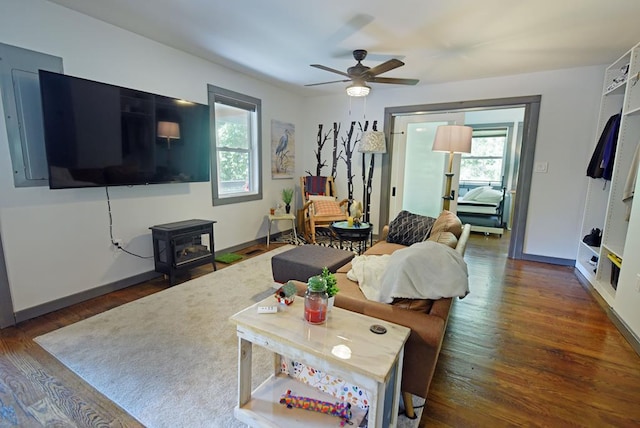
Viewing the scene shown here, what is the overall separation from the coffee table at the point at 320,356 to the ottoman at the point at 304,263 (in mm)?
949

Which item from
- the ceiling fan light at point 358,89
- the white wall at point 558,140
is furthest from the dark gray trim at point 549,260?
the ceiling fan light at point 358,89

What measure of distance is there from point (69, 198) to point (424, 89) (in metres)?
4.70

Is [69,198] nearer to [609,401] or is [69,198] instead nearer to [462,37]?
[462,37]

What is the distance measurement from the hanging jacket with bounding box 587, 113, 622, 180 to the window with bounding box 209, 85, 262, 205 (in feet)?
14.4

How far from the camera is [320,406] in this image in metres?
1.42

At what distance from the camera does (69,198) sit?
8.61 ft

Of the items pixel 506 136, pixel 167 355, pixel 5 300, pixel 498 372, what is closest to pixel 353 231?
pixel 498 372

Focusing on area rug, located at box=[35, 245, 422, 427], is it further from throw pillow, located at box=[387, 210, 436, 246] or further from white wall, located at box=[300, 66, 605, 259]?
white wall, located at box=[300, 66, 605, 259]

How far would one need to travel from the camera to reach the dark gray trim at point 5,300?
228 centimetres

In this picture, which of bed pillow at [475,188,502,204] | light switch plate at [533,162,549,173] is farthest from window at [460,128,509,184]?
light switch plate at [533,162,549,173]

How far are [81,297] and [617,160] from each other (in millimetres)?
5368

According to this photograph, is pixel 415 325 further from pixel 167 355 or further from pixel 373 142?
pixel 373 142

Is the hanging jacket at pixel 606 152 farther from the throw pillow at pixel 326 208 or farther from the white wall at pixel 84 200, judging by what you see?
the white wall at pixel 84 200

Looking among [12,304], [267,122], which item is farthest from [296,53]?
[12,304]
